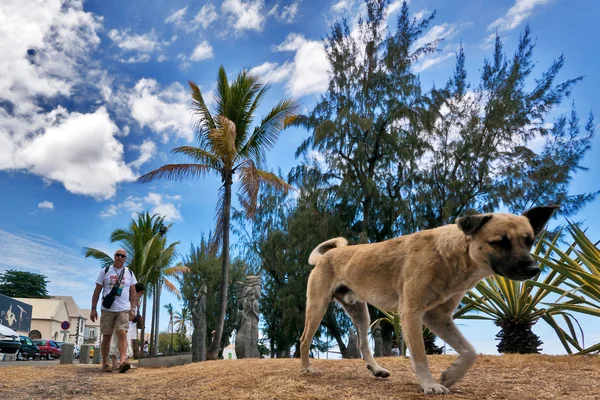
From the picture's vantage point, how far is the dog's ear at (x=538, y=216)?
3.71 m

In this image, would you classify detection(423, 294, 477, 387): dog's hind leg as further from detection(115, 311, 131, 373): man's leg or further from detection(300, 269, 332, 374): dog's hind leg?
detection(115, 311, 131, 373): man's leg

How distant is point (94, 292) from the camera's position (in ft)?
29.2

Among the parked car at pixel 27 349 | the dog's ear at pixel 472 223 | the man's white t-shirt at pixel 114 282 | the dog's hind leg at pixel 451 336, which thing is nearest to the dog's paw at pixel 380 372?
the dog's hind leg at pixel 451 336

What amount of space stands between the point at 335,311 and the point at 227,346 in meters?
16.1

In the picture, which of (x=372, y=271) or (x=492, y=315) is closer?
(x=372, y=271)

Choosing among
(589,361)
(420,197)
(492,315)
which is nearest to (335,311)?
(420,197)

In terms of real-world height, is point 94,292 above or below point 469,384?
above

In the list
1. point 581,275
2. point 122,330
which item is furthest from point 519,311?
point 122,330

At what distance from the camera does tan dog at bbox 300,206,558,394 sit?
3.39 metres

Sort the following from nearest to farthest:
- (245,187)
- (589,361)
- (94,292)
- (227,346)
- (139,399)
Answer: (139,399), (589,361), (94,292), (245,187), (227,346)

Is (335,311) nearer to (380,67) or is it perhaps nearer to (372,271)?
(380,67)

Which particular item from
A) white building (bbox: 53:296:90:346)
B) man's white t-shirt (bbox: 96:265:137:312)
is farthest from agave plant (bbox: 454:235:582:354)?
white building (bbox: 53:296:90:346)

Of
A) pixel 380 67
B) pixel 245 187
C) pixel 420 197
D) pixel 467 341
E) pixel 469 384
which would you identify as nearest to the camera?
pixel 467 341

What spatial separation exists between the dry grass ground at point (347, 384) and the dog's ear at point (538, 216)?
1321 mm
